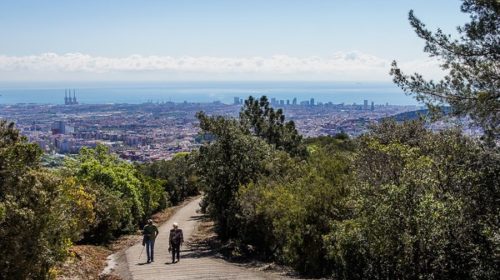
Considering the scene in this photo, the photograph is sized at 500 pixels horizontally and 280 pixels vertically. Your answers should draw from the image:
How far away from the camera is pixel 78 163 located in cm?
2619

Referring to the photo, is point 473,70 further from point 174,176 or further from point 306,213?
point 174,176

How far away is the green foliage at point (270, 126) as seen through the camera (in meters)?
36.3

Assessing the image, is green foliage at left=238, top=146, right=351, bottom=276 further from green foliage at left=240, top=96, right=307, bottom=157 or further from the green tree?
green foliage at left=240, top=96, right=307, bottom=157

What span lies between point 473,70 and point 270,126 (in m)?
25.8

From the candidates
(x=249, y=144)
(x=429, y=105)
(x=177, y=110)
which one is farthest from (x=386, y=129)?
(x=177, y=110)

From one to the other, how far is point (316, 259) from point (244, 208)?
14.7ft

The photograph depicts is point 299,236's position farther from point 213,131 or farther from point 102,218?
point 102,218

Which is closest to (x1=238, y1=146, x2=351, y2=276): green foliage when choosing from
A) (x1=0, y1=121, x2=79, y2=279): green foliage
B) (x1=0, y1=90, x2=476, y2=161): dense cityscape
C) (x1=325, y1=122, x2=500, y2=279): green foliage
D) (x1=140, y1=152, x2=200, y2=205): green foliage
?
(x1=325, y1=122, x2=500, y2=279): green foliage

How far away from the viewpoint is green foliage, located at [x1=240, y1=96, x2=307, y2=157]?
1430 inches

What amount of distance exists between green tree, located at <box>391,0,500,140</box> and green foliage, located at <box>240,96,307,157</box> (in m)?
23.9

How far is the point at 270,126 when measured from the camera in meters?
36.8

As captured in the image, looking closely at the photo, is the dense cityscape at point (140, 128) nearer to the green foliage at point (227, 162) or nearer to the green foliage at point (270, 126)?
the green foliage at point (270, 126)

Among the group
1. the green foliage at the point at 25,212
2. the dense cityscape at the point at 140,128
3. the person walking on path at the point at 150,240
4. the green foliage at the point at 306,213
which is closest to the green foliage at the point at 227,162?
the green foliage at the point at 306,213

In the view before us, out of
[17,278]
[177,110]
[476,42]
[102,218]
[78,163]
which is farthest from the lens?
[177,110]
